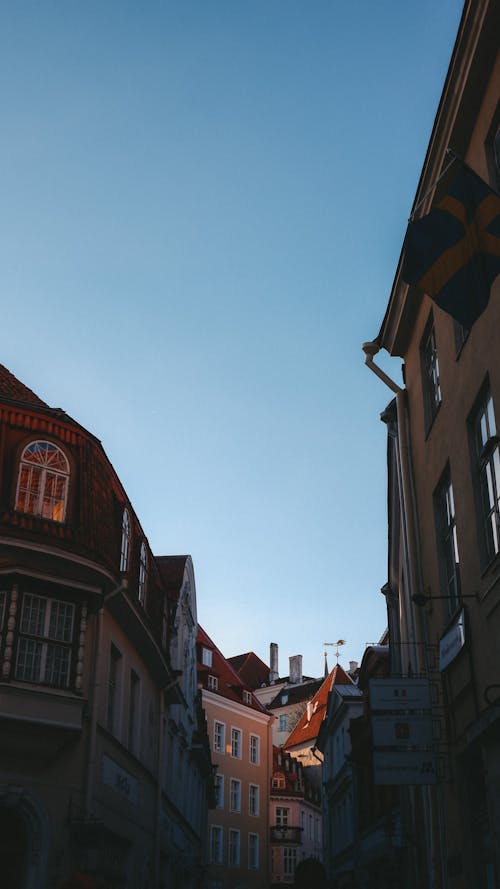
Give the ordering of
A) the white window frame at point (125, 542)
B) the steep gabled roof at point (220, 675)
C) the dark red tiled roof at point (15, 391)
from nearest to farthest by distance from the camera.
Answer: the dark red tiled roof at point (15, 391)
the white window frame at point (125, 542)
the steep gabled roof at point (220, 675)

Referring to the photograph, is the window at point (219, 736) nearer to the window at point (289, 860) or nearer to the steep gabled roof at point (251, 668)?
the window at point (289, 860)

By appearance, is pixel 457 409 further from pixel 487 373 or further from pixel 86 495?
pixel 86 495

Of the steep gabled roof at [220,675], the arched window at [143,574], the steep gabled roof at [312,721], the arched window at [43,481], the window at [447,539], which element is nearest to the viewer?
the window at [447,539]

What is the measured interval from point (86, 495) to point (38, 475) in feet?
3.46

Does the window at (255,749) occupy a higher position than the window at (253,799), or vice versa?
the window at (255,749)

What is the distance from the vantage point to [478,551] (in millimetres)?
10531

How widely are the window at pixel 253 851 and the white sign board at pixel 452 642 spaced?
45.9m

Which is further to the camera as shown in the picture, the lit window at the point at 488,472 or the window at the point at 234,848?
the window at the point at 234,848

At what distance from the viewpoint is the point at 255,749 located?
56688 millimetres

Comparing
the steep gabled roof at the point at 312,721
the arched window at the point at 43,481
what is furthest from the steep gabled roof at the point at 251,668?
the arched window at the point at 43,481

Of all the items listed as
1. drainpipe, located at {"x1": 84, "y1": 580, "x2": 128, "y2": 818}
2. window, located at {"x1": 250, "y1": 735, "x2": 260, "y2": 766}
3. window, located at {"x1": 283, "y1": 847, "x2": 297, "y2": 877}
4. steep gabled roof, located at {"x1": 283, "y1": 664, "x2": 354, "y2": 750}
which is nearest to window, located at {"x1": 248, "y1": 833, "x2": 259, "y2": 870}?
window, located at {"x1": 250, "y1": 735, "x2": 260, "y2": 766}

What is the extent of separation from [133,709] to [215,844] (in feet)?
106

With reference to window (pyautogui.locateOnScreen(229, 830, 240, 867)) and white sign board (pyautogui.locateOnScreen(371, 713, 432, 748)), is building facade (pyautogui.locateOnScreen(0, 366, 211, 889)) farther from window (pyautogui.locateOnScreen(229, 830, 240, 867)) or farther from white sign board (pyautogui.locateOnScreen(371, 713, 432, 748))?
window (pyautogui.locateOnScreen(229, 830, 240, 867))

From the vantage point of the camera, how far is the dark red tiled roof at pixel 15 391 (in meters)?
17.6
